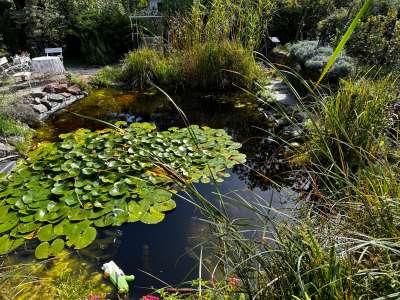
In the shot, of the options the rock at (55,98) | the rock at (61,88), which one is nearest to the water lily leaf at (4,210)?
the rock at (55,98)

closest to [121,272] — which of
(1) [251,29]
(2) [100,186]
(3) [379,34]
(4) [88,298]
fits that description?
(4) [88,298]

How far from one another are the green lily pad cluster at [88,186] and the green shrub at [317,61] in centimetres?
186

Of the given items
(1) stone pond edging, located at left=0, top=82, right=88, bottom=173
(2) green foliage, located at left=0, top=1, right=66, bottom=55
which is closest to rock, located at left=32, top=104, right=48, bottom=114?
(1) stone pond edging, located at left=0, top=82, right=88, bottom=173

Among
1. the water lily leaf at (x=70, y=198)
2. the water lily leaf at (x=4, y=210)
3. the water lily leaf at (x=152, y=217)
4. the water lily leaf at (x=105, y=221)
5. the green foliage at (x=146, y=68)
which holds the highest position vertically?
the green foliage at (x=146, y=68)

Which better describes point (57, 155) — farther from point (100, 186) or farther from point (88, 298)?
point (88, 298)

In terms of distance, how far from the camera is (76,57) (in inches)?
356

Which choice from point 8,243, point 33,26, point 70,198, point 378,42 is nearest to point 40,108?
point 70,198

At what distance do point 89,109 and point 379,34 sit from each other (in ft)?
16.3

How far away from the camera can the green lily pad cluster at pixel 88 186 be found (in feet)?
9.00

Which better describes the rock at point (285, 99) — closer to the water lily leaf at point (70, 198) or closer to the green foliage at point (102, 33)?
the water lily leaf at point (70, 198)

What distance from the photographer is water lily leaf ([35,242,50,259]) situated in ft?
8.25

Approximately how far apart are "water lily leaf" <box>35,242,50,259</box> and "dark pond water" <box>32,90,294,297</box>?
286mm

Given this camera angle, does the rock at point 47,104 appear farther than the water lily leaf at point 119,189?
Yes

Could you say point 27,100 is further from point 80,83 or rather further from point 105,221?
point 105,221
